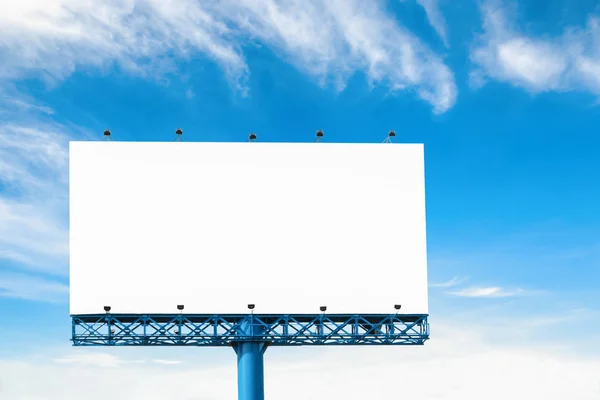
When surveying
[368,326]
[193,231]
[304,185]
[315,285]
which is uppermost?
[304,185]

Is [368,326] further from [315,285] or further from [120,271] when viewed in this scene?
[120,271]

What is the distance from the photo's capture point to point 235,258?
30703 mm

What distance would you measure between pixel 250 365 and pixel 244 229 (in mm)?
6288

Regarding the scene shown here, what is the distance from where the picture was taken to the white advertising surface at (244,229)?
30469 mm

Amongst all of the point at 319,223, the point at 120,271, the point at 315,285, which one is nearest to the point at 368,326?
the point at 315,285

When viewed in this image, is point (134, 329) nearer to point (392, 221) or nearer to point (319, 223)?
point (319, 223)

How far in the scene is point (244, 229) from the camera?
31.0 m

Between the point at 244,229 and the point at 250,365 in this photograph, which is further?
the point at 244,229

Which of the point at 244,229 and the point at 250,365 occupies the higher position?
the point at 244,229

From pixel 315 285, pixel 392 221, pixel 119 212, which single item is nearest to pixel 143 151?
pixel 119 212

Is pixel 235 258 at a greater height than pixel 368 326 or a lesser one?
greater

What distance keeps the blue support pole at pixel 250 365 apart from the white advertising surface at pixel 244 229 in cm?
104

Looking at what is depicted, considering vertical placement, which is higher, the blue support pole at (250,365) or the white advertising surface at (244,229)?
the white advertising surface at (244,229)

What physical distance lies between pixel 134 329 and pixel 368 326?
36.0 ft
